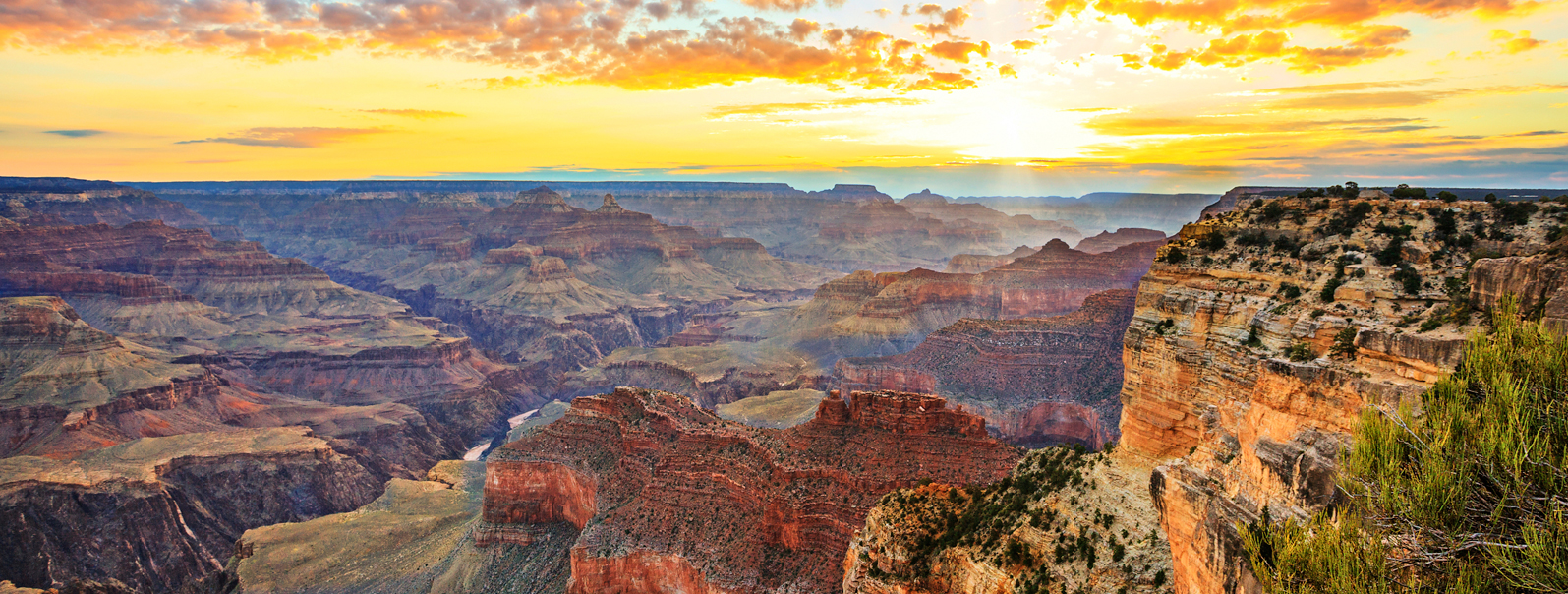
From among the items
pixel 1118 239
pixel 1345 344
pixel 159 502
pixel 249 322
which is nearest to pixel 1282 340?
pixel 1345 344

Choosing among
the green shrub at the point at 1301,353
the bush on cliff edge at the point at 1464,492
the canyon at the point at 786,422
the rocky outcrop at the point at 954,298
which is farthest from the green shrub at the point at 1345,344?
the rocky outcrop at the point at 954,298

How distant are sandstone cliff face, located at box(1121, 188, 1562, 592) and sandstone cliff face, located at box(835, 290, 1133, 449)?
1716 inches

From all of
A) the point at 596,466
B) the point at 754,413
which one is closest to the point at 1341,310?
the point at 596,466

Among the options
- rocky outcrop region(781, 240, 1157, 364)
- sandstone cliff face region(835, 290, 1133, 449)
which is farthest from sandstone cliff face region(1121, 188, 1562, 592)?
rocky outcrop region(781, 240, 1157, 364)

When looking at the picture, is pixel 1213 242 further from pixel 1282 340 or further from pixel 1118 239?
pixel 1118 239

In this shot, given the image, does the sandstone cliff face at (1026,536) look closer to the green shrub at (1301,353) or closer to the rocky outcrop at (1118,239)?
the green shrub at (1301,353)

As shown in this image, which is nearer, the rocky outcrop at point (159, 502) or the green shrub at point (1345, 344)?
the green shrub at point (1345, 344)

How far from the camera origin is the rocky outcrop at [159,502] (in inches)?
2643

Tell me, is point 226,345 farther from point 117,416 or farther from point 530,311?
point 530,311

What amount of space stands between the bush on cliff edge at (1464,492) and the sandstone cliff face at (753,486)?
87.2 ft

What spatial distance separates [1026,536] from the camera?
24.8 m

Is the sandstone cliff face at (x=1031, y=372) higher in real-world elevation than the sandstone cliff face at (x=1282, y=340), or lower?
lower

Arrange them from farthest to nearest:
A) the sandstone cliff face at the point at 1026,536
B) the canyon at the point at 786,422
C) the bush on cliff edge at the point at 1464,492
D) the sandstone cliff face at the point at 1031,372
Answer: the sandstone cliff face at the point at 1031,372, the sandstone cliff face at the point at 1026,536, the canyon at the point at 786,422, the bush on cliff edge at the point at 1464,492

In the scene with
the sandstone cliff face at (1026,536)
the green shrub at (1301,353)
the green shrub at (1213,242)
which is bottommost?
the sandstone cliff face at (1026,536)
